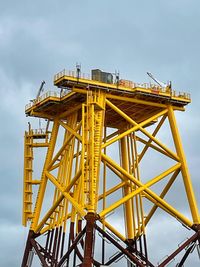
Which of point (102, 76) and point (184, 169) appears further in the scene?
point (184, 169)

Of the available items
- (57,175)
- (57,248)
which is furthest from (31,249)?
(57,175)

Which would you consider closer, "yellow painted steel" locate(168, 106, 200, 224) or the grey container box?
"yellow painted steel" locate(168, 106, 200, 224)

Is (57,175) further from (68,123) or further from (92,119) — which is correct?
(92,119)

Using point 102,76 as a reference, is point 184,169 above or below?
below

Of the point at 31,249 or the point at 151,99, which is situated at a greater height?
the point at 151,99

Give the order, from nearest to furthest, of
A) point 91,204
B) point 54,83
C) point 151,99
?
1. point 91,204
2. point 54,83
3. point 151,99

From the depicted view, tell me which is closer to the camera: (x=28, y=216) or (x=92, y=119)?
(x=92, y=119)

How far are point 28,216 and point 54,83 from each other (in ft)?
37.7

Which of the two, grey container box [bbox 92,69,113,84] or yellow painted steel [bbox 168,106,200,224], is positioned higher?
grey container box [bbox 92,69,113,84]

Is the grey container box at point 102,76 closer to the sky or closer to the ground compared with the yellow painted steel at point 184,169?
closer to the sky

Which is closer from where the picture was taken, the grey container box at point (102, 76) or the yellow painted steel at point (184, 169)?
the yellow painted steel at point (184, 169)

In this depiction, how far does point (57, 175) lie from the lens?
195 feet

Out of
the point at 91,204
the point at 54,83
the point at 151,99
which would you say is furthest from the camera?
the point at 151,99

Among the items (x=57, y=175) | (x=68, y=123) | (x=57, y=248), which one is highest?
(x=68, y=123)
